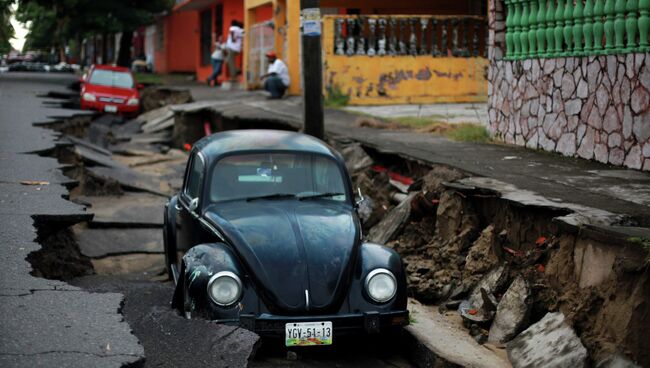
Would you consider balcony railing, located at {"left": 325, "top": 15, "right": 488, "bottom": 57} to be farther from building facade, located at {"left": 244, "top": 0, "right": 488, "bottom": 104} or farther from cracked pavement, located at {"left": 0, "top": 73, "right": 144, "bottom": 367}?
cracked pavement, located at {"left": 0, "top": 73, "right": 144, "bottom": 367}

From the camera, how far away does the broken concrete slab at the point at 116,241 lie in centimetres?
1104

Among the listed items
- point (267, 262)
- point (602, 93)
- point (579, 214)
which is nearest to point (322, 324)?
point (267, 262)

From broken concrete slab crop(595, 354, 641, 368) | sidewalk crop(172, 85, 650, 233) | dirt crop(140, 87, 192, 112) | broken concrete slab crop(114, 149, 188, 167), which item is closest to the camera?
broken concrete slab crop(595, 354, 641, 368)

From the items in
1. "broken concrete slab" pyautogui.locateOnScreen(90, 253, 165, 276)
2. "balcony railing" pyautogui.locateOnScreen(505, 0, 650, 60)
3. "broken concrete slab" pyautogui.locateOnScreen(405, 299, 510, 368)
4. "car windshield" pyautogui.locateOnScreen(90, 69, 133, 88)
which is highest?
"balcony railing" pyautogui.locateOnScreen(505, 0, 650, 60)

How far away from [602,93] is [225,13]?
2568cm

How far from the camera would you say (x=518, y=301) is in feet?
22.7

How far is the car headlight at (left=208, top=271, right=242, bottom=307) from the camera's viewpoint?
650 cm

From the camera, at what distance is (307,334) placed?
6383 mm

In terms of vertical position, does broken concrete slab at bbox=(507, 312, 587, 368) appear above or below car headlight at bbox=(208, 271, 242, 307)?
below

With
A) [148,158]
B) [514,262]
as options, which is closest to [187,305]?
[514,262]

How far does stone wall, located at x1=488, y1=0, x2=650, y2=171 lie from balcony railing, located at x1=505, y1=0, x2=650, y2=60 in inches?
4.4

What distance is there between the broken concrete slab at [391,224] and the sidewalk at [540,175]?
64 centimetres

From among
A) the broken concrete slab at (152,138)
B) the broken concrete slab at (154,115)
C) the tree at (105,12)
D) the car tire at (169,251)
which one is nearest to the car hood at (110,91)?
the broken concrete slab at (154,115)

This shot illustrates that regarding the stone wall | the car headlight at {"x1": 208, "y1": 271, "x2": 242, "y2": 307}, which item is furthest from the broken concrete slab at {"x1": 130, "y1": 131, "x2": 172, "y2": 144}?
the car headlight at {"x1": 208, "y1": 271, "x2": 242, "y2": 307}
